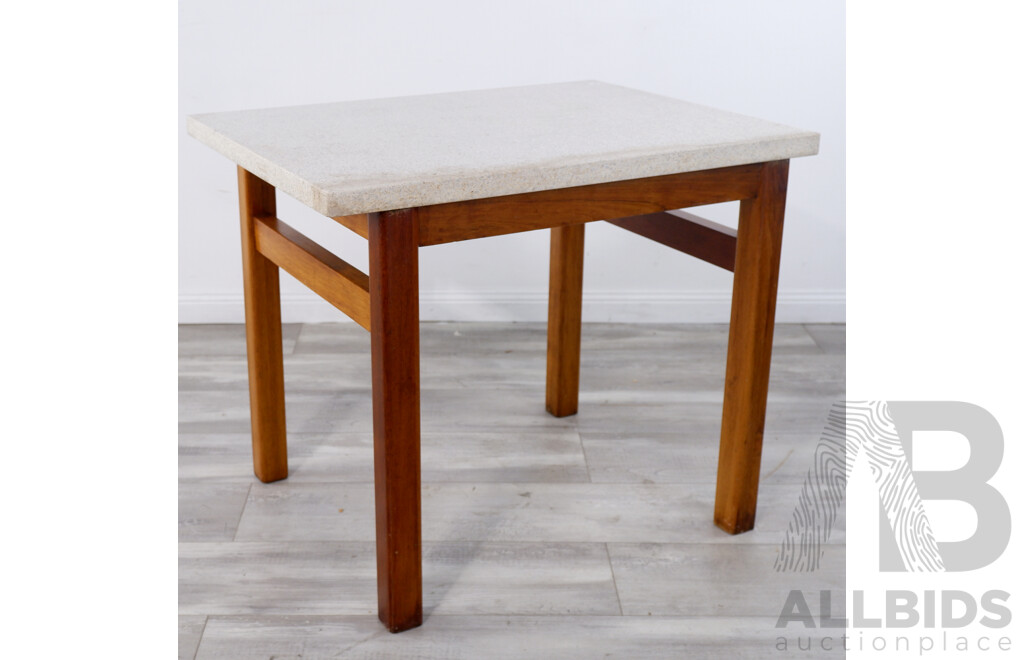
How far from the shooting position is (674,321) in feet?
8.45

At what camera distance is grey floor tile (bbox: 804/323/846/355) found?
2.41m

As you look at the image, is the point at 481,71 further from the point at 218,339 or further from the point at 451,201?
the point at 451,201

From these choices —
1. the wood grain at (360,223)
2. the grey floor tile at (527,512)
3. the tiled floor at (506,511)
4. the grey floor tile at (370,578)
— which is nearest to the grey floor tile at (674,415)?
the tiled floor at (506,511)

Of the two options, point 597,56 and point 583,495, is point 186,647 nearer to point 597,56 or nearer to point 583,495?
point 583,495

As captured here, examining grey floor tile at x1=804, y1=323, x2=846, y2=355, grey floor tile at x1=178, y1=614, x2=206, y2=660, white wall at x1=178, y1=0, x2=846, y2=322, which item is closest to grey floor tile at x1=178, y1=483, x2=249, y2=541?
grey floor tile at x1=178, y1=614, x2=206, y2=660

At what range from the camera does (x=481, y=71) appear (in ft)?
7.80

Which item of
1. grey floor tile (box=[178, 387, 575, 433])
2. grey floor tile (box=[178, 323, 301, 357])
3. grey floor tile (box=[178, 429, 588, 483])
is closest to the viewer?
grey floor tile (box=[178, 429, 588, 483])

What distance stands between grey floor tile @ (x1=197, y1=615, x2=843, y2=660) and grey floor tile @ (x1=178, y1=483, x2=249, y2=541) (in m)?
0.23

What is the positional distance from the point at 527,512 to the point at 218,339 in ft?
3.57

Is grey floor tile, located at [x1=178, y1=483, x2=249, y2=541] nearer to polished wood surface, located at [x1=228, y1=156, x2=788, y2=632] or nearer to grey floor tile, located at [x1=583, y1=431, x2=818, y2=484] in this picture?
polished wood surface, located at [x1=228, y1=156, x2=788, y2=632]

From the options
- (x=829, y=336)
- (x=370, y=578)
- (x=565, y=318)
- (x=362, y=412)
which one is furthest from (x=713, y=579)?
(x=829, y=336)

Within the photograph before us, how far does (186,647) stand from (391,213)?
2.10 feet

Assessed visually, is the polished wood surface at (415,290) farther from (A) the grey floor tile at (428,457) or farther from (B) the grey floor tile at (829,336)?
(B) the grey floor tile at (829,336)

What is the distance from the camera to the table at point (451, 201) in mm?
1188
